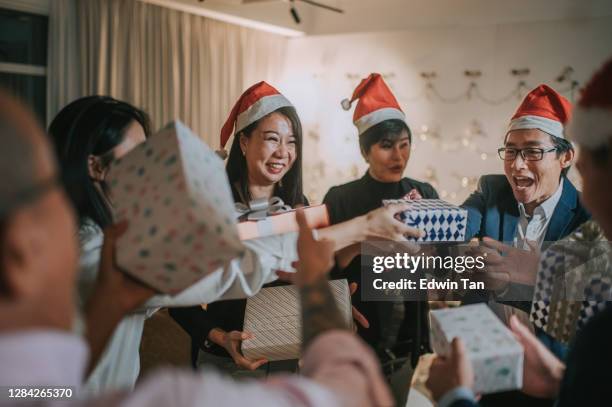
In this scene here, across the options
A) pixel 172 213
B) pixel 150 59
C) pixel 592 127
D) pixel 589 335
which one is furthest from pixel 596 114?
pixel 150 59

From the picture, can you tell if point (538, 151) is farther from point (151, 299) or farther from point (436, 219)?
point (151, 299)

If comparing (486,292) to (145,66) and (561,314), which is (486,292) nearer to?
(561,314)

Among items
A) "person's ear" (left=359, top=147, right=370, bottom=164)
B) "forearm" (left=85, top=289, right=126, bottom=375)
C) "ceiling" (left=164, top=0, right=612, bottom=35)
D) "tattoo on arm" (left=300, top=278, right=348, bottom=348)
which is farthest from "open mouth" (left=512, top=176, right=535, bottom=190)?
"ceiling" (left=164, top=0, right=612, bottom=35)

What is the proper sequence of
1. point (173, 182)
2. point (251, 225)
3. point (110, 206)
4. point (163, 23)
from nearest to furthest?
1. point (173, 182)
2. point (110, 206)
3. point (251, 225)
4. point (163, 23)

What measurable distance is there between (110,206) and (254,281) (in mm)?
447

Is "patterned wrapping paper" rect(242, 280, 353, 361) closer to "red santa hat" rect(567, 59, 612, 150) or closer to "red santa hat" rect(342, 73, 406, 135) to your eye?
"red santa hat" rect(342, 73, 406, 135)

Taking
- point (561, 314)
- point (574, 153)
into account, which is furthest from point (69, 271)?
point (574, 153)

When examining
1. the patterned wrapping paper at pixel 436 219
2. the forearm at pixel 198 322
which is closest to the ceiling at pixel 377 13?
the patterned wrapping paper at pixel 436 219

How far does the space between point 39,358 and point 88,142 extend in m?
0.92

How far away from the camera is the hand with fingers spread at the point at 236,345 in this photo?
200 centimetres

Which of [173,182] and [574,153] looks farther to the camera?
[574,153]

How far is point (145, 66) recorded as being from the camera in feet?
15.8

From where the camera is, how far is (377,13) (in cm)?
482

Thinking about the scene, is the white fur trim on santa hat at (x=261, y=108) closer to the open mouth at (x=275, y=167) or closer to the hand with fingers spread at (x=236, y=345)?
the open mouth at (x=275, y=167)
